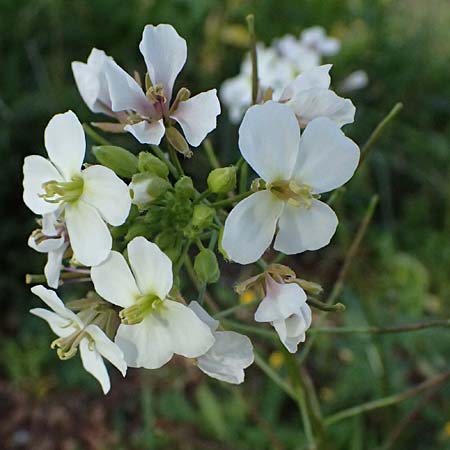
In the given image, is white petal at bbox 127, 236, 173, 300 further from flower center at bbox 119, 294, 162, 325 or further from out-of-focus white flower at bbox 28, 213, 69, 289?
out-of-focus white flower at bbox 28, 213, 69, 289

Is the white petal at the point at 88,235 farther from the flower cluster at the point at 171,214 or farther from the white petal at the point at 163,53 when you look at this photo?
the white petal at the point at 163,53

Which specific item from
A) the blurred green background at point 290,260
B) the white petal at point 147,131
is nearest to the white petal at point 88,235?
the white petal at point 147,131

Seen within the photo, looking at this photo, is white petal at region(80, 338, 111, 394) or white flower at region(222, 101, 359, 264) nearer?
white flower at region(222, 101, 359, 264)

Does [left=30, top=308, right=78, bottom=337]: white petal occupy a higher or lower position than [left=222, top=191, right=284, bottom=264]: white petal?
lower

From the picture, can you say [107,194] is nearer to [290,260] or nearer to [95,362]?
[95,362]

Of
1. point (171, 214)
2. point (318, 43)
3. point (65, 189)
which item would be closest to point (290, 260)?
point (318, 43)

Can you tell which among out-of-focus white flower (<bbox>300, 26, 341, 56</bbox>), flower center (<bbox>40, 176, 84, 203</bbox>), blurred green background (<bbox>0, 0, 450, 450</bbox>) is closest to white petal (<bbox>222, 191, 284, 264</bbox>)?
flower center (<bbox>40, 176, 84, 203</bbox>)

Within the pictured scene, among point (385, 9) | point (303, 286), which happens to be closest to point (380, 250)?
point (385, 9)
